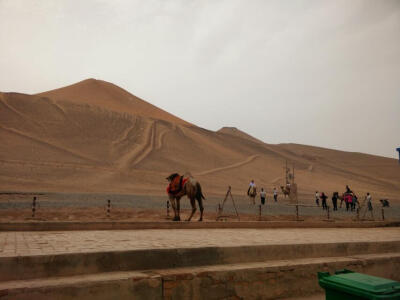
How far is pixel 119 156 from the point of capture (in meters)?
47.1

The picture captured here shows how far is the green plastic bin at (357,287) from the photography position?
11.2 feet

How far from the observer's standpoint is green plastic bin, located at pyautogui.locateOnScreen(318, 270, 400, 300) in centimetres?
341

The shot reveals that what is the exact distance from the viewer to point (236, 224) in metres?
11.8

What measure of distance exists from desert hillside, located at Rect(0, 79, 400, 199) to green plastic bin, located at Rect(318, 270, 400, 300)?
29657mm

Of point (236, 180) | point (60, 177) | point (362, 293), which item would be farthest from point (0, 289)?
point (236, 180)

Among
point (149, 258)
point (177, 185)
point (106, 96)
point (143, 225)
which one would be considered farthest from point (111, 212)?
point (106, 96)

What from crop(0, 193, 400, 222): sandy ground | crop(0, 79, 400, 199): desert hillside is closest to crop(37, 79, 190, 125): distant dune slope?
crop(0, 79, 400, 199): desert hillside

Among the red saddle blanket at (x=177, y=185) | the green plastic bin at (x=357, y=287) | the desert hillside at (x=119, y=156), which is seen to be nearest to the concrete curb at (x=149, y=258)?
the green plastic bin at (x=357, y=287)

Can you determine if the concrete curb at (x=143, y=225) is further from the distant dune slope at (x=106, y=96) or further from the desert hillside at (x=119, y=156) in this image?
the distant dune slope at (x=106, y=96)

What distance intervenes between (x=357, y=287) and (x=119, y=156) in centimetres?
4502

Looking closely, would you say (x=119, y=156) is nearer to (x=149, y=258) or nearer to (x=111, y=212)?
(x=111, y=212)

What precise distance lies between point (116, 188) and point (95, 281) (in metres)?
30.8

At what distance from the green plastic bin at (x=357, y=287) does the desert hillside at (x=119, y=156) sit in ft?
97.3

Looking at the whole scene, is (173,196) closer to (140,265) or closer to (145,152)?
(140,265)
